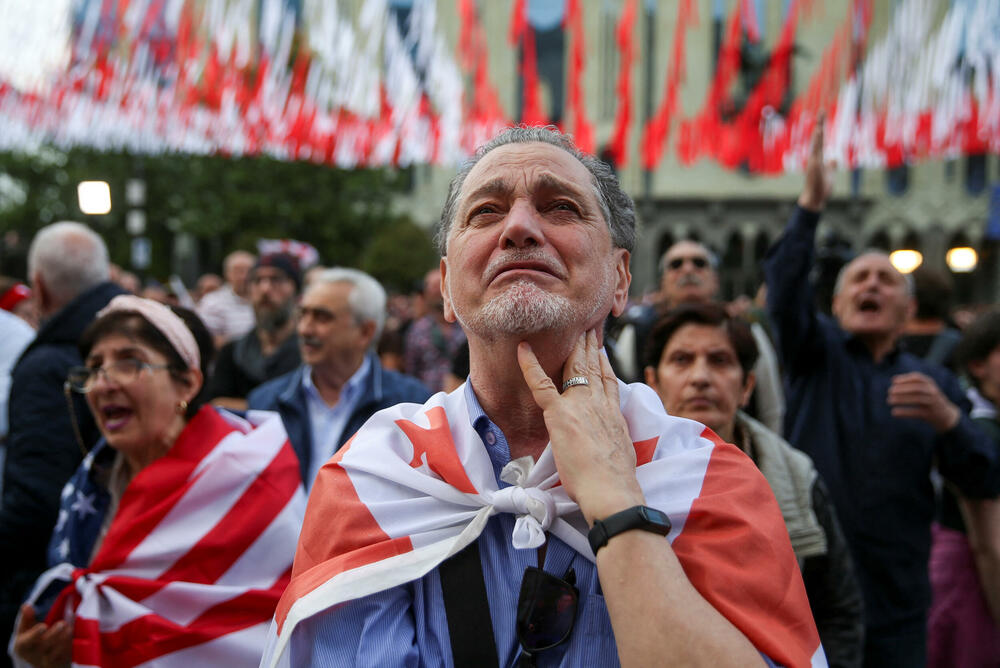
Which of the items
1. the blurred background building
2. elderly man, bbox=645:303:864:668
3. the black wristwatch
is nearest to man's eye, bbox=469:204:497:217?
the black wristwatch

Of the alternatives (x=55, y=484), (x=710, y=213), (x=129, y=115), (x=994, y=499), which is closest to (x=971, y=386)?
(x=994, y=499)

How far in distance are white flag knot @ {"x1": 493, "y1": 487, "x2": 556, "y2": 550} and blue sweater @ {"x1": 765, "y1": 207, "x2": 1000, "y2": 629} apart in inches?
95.7

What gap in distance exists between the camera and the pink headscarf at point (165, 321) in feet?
9.29

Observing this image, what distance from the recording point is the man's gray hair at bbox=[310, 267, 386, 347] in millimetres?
4453

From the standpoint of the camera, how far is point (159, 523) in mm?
2639

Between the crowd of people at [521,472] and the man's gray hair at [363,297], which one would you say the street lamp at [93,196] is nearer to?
the crowd of people at [521,472]

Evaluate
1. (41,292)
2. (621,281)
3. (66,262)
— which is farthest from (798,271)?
(41,292)

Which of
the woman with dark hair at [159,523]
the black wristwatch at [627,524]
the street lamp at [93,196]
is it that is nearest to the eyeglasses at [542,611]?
the black wristwatch at [627,524]

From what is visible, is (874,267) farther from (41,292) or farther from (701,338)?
(41,292)

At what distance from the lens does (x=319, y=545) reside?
1.76 m

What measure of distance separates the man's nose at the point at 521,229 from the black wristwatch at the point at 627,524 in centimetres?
63

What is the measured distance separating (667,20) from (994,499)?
31.2m

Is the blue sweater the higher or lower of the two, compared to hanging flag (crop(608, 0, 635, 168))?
lower

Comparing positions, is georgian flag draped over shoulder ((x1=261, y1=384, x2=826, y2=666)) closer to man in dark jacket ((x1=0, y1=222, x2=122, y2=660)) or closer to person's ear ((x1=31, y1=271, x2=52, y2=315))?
man in dark jacket ((x1=0, y1=222, x2=122, y2=660))
